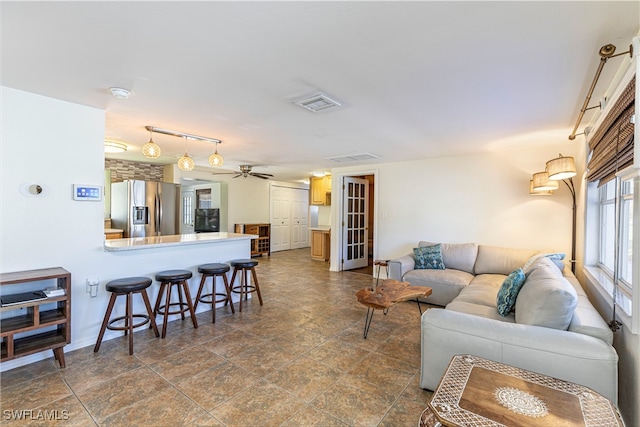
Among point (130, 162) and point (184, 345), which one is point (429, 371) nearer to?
point (184, 345)

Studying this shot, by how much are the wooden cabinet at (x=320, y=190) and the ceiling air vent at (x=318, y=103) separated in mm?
5180

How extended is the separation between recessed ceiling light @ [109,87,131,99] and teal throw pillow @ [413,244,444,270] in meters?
4.15

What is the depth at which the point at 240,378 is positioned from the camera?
224 cm

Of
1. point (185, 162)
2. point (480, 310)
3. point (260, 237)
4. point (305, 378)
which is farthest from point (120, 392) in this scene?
point (260, 237)

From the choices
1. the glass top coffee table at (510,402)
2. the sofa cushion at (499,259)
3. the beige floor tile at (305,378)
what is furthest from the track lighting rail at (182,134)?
the sofa cushion at (499,259)

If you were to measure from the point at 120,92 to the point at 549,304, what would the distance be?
347 centimetres

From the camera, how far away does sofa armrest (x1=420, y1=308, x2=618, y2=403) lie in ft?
5.18

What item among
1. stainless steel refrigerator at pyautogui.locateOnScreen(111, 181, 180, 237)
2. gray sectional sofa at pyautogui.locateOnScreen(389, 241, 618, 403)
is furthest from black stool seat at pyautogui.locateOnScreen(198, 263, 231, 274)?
stainless steel refrigerator at pyautogui.locateOnScreen(111, 181, 180, 237)

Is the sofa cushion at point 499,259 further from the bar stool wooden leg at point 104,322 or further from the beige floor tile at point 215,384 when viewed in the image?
the bar stool wooden leg at point 104,322

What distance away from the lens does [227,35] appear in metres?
1.59

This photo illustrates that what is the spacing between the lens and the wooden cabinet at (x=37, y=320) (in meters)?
2.14

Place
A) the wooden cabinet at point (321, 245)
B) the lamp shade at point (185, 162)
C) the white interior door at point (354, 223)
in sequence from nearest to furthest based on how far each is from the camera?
the lamp shade at point (185, 162) < the white interior door at point (354, 223) < the wooden cabinet at point (321, 245)

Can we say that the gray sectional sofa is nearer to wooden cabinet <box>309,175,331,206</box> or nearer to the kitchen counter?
the kitchen counter

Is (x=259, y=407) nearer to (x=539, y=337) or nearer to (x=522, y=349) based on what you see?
(x=522, y=349)
